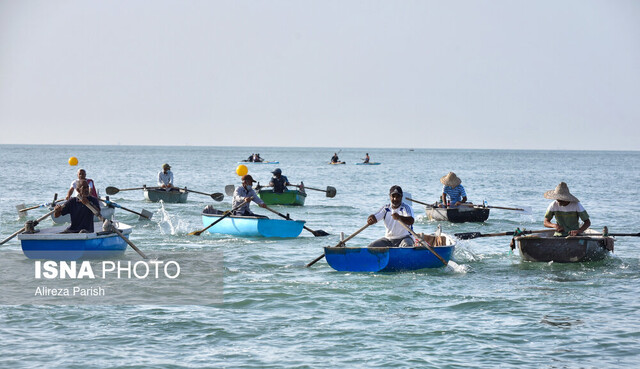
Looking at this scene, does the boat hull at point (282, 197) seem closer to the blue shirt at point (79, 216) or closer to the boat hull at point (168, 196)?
the boat hull at point (168, 196)

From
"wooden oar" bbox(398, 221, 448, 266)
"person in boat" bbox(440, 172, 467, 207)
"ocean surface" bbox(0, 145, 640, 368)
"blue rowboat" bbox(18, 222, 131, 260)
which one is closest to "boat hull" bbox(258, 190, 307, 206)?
"person in boat" bbox(440, 172, 467, 207)

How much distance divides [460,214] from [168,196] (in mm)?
12279

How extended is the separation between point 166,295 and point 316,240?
8123 mm

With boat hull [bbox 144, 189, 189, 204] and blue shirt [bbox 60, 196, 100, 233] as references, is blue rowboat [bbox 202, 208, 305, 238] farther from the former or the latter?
boat hull [bbox 144, 189, 189, 204]

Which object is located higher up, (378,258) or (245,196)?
(245,196)

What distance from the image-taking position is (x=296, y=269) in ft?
51.6

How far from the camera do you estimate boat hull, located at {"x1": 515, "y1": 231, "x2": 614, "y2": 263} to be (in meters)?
15.5

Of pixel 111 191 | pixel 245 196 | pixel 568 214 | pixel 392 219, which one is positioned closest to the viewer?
pixel 392 219

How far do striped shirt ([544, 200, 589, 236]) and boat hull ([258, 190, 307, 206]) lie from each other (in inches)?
615

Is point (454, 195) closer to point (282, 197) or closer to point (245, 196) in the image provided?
point (245, 196)

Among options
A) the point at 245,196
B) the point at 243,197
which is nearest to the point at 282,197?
the point at 243,197

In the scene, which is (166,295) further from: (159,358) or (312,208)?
(312,208)

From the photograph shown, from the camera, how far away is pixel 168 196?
103ft

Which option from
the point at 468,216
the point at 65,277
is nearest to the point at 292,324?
the point at 65,277
